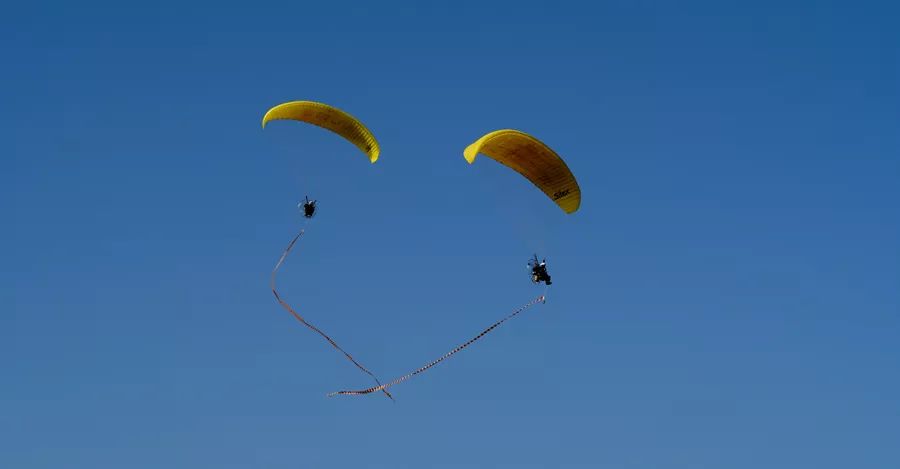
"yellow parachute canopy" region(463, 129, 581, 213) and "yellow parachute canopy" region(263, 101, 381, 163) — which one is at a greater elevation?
"yellow parachute canopy" region(263, 101, 381, 163)

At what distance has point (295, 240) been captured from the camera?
5044 cm

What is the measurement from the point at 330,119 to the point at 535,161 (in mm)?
→ 8318

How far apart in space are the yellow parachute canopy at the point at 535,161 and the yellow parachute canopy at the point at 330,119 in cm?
496

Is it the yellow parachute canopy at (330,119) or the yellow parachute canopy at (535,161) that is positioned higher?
the yellow parachute canopy at (330,119)

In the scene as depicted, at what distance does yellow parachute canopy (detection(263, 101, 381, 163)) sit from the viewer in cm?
4716

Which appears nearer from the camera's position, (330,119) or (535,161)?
(535,161)

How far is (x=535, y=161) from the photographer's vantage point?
47.7 metres

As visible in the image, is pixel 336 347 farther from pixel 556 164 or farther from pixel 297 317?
pixel 556 164

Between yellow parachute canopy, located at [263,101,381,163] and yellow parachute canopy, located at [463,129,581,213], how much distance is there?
16.3 ft

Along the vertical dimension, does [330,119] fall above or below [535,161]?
above

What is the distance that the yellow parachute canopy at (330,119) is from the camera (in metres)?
47.2

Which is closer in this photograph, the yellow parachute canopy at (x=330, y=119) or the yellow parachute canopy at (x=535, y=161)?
the yellow parachute canopy at (x=535, y=161)

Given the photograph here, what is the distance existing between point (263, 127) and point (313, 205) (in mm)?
6330

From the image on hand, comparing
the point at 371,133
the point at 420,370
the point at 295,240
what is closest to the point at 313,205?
the point at 295,240
